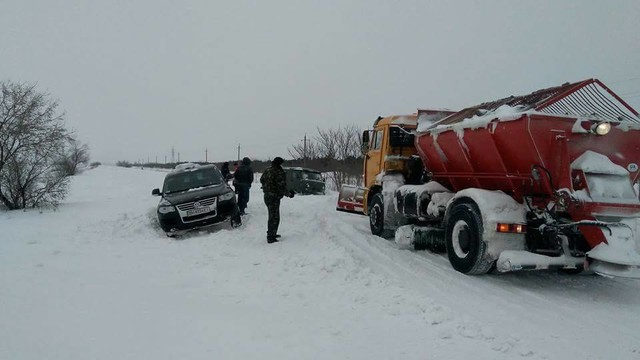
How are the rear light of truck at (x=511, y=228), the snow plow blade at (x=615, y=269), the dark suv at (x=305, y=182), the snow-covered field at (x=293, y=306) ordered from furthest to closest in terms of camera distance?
the dark suv at (x=305, y=182) → the rear light of truck at (x=511, y=228) → the snow plow blade at (x=615, y=269) → the snow-covered field at (x=293, y=306)

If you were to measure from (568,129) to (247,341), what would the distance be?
15.9 ft

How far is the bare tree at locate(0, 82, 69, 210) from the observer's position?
14742 millimetres

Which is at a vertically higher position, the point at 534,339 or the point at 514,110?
the point at 514,110

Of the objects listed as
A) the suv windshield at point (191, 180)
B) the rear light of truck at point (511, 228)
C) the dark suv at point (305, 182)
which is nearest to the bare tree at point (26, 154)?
the suv windshield at point (191, 180)

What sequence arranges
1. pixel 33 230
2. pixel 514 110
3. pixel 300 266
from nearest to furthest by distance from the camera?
pixel 514 110
pixel 300 266
pixel 33 230

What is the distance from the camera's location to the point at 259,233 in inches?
374

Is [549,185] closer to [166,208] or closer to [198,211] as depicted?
[198,211]

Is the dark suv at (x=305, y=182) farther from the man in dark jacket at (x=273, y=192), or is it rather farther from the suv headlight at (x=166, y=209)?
the man in dark jacket at (x=273, y=192)

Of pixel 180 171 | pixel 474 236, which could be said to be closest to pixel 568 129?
pixel 474 236

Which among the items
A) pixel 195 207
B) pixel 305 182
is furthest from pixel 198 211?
pixel 305 182

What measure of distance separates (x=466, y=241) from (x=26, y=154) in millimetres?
15533

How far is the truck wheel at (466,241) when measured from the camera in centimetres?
593

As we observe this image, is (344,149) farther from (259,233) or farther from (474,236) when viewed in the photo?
(474,236)

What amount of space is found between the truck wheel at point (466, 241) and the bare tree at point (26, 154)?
14.3m
